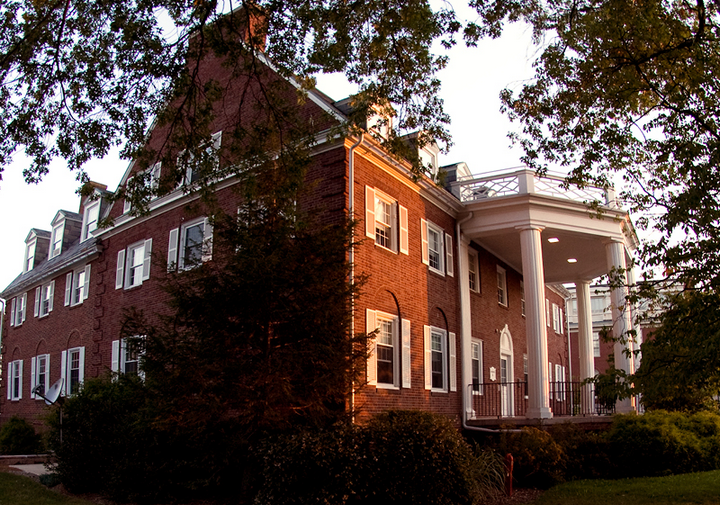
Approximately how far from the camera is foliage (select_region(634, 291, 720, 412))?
30.3 feet

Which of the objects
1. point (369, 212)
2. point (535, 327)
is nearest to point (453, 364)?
point (535, 327)

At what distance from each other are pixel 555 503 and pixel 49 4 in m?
11.4

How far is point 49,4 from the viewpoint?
946cm

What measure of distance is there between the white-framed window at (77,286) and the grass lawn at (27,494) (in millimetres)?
9788

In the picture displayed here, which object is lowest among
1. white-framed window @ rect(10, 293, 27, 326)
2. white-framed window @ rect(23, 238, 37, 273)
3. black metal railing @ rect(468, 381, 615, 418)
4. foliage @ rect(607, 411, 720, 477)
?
foliage @ rect(607, 411, 720, 477)

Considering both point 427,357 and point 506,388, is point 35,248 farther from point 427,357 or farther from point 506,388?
point 506,388

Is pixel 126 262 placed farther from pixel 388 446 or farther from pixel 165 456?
pixel 388 446

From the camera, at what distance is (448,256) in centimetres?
1962

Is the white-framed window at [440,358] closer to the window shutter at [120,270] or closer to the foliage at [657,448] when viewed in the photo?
the foliage at [657,448]

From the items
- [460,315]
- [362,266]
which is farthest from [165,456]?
[460,315]

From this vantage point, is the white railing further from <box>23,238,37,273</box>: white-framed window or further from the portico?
<box>23,238,37,273</box>: white-framed window

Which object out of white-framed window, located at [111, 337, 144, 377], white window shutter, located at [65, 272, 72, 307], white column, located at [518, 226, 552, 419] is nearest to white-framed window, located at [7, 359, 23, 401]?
white window shutter, located at [65, 272, 72, 307]

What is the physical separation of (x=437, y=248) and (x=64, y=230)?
57.6 ft

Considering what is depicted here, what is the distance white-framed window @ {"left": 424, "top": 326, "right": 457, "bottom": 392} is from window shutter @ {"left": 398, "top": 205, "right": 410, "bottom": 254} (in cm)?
220
